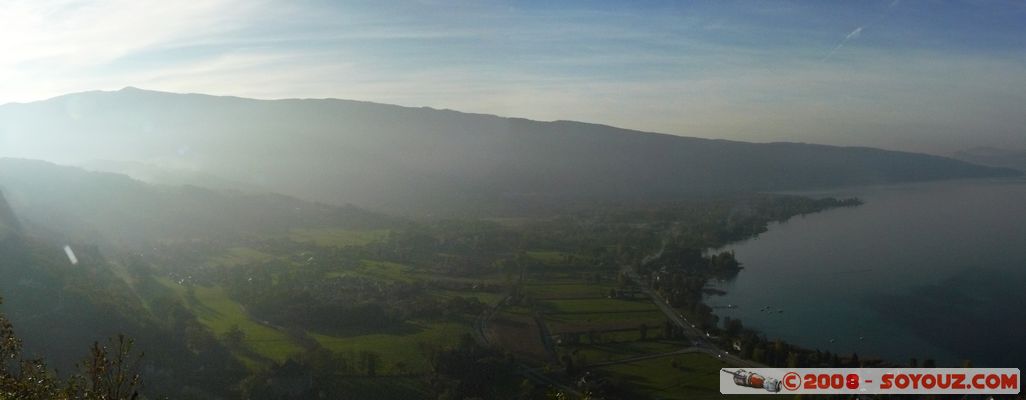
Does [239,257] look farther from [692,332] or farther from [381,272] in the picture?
[692,332]

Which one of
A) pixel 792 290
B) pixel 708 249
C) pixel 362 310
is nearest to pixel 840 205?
pixel 708 249

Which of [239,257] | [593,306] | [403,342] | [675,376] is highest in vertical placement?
[239,257]

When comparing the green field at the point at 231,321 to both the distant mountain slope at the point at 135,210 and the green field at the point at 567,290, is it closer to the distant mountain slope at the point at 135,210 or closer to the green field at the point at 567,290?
the distant mountain slope at the point at 135,210

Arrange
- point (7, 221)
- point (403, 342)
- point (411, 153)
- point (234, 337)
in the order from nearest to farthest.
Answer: point (234, 337) < point (403, 342) < point (7, 221) < point (411, 153)

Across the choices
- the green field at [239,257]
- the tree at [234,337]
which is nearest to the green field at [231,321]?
the tree at [234,337]

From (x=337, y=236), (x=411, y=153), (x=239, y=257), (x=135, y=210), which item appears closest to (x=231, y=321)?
(x=239, y=257)

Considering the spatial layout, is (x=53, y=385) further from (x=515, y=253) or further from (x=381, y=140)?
(x=381, y=140)
